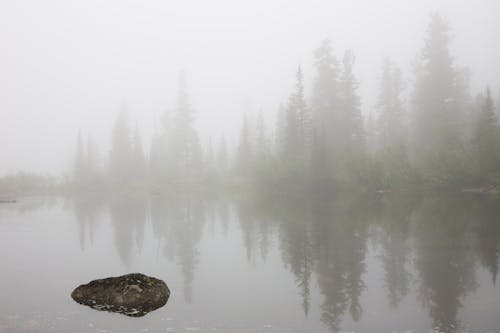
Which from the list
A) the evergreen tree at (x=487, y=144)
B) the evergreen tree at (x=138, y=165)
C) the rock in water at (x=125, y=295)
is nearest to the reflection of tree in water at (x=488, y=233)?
the rock in water at (x=125, y=295)

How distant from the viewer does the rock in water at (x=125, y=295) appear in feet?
28.5

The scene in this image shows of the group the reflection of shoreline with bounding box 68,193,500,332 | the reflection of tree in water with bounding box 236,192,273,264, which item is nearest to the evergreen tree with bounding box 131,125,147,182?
the reflection of shoreline with bounding box 68,193,500,332

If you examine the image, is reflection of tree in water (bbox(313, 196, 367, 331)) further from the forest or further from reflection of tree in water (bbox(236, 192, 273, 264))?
the forest

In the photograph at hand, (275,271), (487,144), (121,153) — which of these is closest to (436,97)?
(487,144)

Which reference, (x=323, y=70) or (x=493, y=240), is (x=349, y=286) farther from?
(x=323, y=70)

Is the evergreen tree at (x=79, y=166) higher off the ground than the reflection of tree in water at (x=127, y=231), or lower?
higher

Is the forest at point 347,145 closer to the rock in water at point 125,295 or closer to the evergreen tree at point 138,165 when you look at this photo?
the evergreen tree at point 138,165

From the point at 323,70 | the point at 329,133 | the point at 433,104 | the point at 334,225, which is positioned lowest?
the point at 334,225

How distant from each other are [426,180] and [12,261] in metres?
37.4

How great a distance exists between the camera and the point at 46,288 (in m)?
10.7

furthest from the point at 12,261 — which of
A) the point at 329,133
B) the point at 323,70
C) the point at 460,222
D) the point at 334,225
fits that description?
the point at 323,70

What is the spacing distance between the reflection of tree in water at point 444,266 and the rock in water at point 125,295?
643cm

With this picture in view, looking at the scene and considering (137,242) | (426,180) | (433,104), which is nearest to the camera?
(137,242)

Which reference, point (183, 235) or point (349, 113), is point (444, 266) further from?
point (349, 113)
